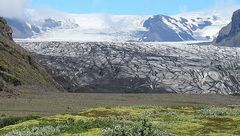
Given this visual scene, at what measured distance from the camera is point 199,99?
127250 mm

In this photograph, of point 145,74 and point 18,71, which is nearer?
point 18,71

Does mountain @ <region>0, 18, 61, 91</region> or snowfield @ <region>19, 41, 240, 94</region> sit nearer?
mountain @ <region>0, 18, 61, 91</region>

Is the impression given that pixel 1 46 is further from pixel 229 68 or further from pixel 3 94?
pixel 229 68

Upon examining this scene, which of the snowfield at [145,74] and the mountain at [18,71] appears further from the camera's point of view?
the snowfield at [145,74]

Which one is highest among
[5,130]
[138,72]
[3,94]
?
[138,72]

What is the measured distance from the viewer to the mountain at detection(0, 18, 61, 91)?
442 feet

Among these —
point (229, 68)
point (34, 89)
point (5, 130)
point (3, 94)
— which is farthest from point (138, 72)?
point (5, 130)

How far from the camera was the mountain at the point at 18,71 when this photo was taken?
134812mm

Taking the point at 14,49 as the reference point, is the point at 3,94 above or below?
below

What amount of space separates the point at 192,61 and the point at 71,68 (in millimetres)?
46854

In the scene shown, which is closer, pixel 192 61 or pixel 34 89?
pixel 34 89

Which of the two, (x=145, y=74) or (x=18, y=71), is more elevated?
(x=145, y=74)

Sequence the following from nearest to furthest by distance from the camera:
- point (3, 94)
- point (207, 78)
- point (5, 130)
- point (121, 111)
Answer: point (5, 130), point (121, 111), point (3, 94), point (207, 78)

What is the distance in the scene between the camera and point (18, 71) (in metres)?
147
